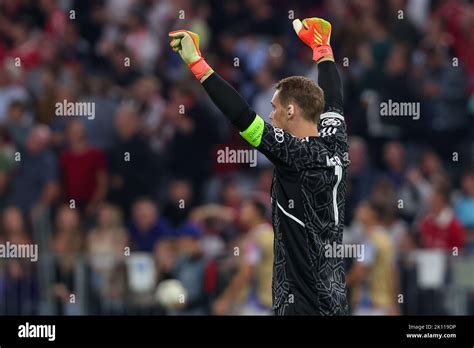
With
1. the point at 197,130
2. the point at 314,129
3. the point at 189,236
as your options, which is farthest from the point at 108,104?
the point at 314,129

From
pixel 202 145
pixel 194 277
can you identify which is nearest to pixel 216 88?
pixel 194 277

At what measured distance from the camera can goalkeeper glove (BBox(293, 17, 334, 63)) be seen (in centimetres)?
873

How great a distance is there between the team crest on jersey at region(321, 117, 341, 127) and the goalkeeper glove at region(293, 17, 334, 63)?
481 millimetres

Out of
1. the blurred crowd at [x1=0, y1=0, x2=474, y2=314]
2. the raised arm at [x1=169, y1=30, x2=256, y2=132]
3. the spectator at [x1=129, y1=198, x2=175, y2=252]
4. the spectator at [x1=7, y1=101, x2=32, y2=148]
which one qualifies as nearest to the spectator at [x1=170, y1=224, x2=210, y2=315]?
the blurred crowd at [x1=0, y1=0, x2=474, y2=314]

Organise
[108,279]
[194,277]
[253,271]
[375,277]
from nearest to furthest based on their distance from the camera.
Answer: [253,271]
[375,277]
[194,277]
[108,279]

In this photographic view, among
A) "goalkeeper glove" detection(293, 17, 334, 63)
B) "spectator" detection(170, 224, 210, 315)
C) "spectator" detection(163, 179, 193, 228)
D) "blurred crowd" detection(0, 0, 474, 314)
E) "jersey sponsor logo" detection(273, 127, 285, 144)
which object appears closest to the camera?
"jersey sponsor logo" detection(273, 127, 285, 144)

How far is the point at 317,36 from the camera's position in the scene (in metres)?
8.75

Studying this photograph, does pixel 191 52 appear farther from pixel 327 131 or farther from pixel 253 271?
pixel 253 271

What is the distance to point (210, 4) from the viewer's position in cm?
1872

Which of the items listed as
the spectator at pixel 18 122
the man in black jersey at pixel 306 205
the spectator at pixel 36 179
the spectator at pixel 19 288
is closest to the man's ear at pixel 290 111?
the man in black jersey at pixel 306 205

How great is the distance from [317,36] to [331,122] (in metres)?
0.66

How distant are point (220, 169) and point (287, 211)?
8.65 m

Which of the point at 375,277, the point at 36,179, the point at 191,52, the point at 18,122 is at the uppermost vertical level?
the point at 18,122

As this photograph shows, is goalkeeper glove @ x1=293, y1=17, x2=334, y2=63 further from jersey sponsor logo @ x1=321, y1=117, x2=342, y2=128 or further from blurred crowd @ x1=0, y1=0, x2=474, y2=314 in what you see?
blurred crowd @ x1=0, y1=0, x2=474, y2=314
